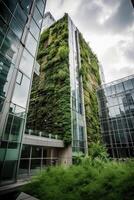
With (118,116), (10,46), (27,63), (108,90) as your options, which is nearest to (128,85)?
(108,90)

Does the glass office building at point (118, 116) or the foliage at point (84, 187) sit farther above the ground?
the glass office building at point (118, 116)

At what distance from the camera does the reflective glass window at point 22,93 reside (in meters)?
10.8

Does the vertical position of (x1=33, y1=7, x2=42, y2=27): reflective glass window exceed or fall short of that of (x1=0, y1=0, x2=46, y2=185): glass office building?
Answer: it exceeds it

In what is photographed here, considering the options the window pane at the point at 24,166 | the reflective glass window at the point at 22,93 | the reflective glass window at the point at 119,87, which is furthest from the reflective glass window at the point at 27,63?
the reflective glass window at the point at 119,87

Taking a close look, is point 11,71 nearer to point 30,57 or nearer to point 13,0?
point 30,57

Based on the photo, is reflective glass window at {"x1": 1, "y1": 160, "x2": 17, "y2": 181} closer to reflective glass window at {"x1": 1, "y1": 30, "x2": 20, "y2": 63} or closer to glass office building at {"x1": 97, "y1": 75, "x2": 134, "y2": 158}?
reflective glass window at {"x1": 1, "y1": 30, "x2": 20, "y2": 63}

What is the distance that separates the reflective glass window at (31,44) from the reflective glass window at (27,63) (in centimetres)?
64

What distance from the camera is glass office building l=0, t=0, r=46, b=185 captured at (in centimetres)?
927

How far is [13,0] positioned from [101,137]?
24545 mm

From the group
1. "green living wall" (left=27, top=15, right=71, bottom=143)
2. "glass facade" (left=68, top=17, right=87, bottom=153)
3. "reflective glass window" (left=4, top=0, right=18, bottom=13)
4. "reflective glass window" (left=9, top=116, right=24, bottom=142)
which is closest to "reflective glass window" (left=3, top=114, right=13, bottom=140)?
"reflective glass window" (left=9, top=116, right=24, bottom=142)

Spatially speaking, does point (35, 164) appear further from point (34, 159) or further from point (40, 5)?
point (40, 5)

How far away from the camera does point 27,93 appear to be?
1222 centimetres

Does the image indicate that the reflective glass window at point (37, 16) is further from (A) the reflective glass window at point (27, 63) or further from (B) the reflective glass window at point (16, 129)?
(B) the reflective glass window at point (16, 129)

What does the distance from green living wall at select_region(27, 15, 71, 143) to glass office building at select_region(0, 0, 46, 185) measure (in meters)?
8.05
